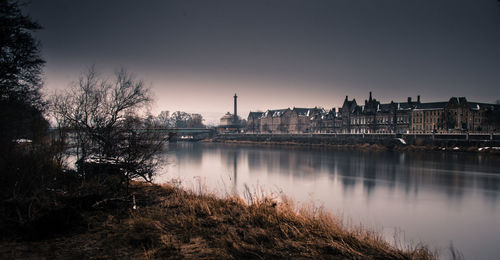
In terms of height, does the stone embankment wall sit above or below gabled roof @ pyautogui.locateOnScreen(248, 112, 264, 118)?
below

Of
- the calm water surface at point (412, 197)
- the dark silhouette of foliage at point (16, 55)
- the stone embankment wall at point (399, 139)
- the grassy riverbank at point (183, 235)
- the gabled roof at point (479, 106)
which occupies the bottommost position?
the calm water surface at point (412, 197)

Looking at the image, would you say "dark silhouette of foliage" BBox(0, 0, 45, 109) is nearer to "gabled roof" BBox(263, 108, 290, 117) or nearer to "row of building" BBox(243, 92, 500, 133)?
"row of building" BBox(243, 92, 500, 133)

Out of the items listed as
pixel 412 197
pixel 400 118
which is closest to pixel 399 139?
pixel 400 118

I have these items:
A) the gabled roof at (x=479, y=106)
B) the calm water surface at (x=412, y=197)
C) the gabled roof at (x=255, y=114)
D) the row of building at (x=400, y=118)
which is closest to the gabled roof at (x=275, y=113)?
the row of building at (x=400, y=118)

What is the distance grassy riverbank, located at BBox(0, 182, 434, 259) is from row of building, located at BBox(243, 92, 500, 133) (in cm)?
7059

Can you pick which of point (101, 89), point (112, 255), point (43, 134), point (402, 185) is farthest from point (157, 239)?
point (402, 185)

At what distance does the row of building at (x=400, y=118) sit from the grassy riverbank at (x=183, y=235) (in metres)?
70.6

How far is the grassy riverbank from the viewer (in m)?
6.01

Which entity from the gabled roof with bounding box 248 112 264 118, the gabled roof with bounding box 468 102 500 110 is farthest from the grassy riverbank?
the gabled roof with bounding box 248 112 264 118

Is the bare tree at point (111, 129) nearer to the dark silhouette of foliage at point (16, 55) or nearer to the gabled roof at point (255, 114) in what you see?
the dark silhouette of foliage at point (16, 55)

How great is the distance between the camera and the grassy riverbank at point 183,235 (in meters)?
6.01

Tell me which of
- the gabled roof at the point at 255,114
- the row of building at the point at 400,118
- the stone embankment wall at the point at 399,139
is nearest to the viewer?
the stone embankment wall at the point at 399,139

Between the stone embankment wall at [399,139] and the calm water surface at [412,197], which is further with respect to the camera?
the stone embankment wall at [399,139]

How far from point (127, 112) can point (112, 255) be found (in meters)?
11.9
